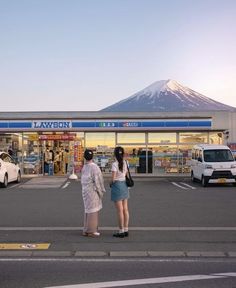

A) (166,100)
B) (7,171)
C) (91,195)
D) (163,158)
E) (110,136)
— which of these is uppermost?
(166,100)

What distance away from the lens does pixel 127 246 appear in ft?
29.8

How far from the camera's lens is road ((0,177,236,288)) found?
6.98 meters

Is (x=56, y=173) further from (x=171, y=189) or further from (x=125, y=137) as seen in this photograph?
(x=171, y=189)

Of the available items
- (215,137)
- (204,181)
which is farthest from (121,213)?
(215,137)

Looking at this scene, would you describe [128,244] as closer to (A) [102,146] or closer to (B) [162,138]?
(A) [102,146]

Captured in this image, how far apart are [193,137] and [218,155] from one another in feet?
26.7

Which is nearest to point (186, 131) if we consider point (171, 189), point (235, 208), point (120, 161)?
point (171, 189)

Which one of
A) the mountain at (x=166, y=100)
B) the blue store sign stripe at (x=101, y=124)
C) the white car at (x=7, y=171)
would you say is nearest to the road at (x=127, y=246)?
the white car at (x=7, y=171)

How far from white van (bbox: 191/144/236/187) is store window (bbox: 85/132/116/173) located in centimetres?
778

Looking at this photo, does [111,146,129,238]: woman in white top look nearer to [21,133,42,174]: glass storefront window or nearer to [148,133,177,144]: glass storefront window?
[148,133,177,144]: glass storefront window

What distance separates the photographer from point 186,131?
31094 mm

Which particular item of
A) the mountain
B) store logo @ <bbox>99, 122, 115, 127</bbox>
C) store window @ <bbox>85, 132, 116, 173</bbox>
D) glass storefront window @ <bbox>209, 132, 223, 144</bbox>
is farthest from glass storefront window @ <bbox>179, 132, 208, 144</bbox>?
the mountain

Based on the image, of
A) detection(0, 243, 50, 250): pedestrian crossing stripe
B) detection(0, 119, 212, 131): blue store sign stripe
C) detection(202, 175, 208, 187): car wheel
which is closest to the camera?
detection(0, 243, 50, 250): pedestrian crossing stripe

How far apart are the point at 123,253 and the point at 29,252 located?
163cm
